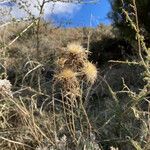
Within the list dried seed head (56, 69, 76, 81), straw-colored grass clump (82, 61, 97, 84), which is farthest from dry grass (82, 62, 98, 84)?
dried seed head (56, 69, 76, 81)

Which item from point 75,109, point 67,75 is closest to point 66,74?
point 67,75

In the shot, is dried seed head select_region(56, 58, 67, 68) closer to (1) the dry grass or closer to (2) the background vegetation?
(2) the background vegetation

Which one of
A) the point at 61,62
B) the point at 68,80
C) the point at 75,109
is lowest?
the point at 75,109

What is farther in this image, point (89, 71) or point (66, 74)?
point (89, 71)

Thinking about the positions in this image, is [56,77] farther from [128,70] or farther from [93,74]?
[128,70]

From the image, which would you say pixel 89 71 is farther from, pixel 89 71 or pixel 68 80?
pixel 68 80

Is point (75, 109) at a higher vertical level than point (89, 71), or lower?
lower

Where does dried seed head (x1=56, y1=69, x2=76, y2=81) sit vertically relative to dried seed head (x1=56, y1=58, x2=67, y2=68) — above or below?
below

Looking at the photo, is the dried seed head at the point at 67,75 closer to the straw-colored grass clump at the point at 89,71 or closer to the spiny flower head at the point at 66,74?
the spiny flower head at the point at 66,74

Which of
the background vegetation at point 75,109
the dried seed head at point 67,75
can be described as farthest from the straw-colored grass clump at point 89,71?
the dried seed head at point 67,75

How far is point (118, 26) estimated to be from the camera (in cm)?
1051

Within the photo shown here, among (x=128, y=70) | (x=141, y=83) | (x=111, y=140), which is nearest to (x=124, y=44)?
(x=128, y=70)

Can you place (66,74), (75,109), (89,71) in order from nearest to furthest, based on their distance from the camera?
(66,74) < (89,71) < (75,109)

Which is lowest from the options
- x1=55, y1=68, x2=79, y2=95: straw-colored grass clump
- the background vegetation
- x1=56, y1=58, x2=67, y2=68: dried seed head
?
the background vegetation
